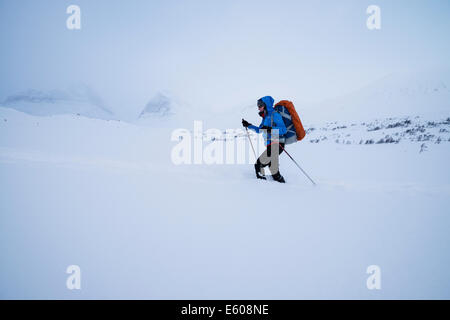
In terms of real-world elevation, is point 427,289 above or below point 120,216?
below

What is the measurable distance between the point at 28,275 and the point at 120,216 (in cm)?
93

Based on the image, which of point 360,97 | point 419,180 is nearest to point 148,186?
point 419,180

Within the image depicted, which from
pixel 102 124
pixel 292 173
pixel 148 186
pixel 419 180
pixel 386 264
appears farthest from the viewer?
pixel 102 124

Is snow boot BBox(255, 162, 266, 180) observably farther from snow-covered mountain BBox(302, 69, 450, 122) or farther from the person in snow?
snow-covered mountain BBox(302, 69, 450, 122)

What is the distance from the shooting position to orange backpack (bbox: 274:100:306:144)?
4410 millimetres

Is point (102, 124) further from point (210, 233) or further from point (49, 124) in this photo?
point (210, 233)

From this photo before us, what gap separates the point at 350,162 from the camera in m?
6.01

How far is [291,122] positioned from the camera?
449 centimetres

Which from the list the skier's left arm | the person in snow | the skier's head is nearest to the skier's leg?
the person in snow

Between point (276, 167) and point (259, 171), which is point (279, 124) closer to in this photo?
point (276, 167)

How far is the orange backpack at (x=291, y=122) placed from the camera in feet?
14.5
